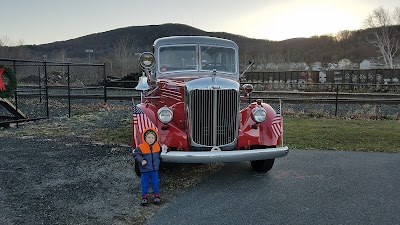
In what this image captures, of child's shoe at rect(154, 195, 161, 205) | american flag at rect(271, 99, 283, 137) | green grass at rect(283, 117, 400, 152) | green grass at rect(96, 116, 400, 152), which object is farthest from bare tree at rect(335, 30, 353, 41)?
child's shoe at rect(154, 195, 161, 205)

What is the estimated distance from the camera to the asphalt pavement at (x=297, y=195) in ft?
15.6

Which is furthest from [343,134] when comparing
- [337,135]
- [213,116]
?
[213,116]

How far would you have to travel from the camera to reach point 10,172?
6.61m

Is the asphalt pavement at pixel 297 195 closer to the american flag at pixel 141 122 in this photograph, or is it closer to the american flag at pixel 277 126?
the american flag at pixel 277 126

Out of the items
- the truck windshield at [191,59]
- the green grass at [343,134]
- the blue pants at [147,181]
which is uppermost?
the truck windshield at [191,59]

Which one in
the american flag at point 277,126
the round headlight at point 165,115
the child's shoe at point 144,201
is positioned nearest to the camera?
the child's shoe at point 144,201

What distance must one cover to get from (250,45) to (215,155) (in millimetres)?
135309

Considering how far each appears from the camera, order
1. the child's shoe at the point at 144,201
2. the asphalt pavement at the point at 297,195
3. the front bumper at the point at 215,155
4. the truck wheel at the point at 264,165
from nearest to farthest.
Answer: the asphalt pavement at the point at 297,195, the child's shoe at the point at 144,201, the front bumper at the point at 215,155, the truck wheel at the point at 264,165

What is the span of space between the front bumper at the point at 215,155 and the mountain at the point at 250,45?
327ft

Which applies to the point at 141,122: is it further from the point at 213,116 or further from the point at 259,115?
the point at 259,115

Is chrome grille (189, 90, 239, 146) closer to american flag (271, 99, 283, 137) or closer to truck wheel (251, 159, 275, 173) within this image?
american flag (271, 99, 283, 137)

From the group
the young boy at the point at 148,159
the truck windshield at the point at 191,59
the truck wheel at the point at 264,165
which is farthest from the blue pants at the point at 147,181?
the truck windshield at the point at 191,59

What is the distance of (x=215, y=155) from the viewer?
5656 millimetres

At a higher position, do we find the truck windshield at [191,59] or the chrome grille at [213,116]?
the truck windshield at [191,59]
